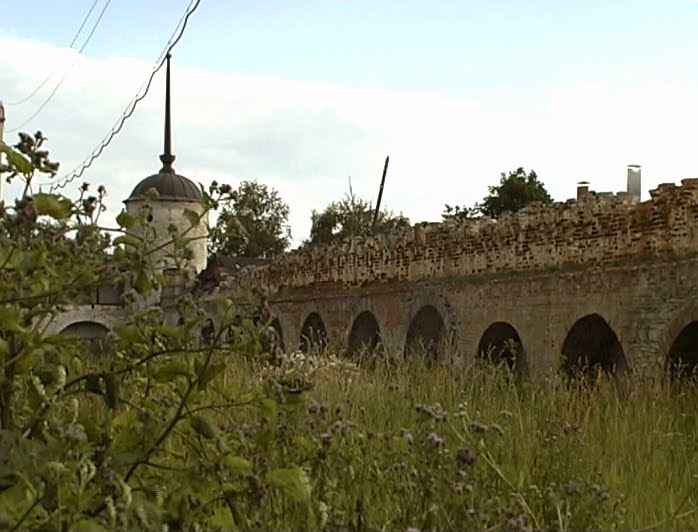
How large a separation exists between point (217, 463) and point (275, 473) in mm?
163

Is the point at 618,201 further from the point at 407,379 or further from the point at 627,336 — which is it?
the point at 407,379

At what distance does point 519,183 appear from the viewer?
47.2m

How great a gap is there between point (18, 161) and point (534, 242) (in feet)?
44.6

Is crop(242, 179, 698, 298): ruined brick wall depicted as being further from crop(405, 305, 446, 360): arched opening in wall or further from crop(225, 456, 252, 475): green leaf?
crop(225, 456, 252, 475): green leaf

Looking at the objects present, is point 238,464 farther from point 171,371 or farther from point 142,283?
point 142,283

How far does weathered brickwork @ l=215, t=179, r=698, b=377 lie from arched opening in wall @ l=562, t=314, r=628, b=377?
19 mm

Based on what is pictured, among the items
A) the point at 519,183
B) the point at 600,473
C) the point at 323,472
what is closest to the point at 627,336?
the point at 600,473

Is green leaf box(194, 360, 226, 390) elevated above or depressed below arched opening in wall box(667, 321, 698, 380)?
above

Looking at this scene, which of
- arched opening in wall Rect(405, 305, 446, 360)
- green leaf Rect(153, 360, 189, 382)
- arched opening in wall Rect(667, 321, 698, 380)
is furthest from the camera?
arched opening in wall Rect(405, 305, 446, 360)

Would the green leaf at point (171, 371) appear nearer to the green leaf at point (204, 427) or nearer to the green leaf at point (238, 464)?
the green leaf at point (204, 427)

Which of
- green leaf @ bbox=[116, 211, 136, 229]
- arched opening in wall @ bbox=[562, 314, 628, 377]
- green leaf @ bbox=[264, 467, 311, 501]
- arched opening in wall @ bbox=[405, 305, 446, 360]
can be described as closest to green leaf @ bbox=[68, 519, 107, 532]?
green leaf @ bbox=[264, 467, 311, 501]

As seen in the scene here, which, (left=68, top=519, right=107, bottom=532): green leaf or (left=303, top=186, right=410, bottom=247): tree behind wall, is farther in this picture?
(left=303, top=186, right=410, bottom=247): tree behind wall

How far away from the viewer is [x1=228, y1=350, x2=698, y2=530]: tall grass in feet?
11.4

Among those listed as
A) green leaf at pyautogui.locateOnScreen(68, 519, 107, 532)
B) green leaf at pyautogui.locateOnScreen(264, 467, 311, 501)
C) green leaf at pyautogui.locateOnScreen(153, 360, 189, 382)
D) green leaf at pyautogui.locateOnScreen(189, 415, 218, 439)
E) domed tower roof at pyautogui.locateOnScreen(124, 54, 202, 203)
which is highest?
domed tower roof at pyautogui.locateOnScreen(124, 54, 202, 203)
